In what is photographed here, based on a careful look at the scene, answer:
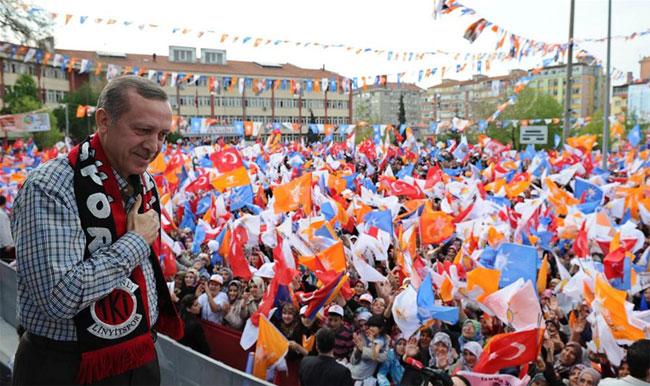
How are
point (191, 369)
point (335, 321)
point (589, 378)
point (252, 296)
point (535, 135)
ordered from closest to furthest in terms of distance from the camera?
point (191, 369) < point (589, 378) < point (335, 321) < point (252, 296) < point (535, 135)

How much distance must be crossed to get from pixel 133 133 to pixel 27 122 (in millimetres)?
23923

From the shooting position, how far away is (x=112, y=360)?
1.68 metres

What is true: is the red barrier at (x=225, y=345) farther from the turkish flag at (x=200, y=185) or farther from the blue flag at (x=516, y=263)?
the turkish flag at (x=200, y=185)

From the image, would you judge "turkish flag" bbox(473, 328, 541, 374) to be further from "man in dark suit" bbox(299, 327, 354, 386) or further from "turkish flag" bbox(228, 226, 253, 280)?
"turkish flag" bbox(228, 226, 253, 280)

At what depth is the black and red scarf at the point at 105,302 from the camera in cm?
165

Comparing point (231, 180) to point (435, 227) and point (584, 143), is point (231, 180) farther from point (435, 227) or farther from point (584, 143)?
point (584, 143)

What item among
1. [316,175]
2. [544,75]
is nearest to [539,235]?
[316,175]

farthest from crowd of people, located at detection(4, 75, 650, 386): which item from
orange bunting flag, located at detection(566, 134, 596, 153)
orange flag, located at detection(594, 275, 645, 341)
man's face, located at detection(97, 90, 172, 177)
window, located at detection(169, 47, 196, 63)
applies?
window, located at detection(169, 47, 196, 63)

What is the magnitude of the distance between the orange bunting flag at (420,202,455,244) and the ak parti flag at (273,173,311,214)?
7.76ft

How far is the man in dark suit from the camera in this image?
4352mm

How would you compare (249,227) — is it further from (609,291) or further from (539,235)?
(609,291)

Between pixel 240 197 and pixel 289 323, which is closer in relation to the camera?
pixel 289 323

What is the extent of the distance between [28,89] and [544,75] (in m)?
88.8

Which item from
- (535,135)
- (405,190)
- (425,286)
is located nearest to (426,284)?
(425,286)
